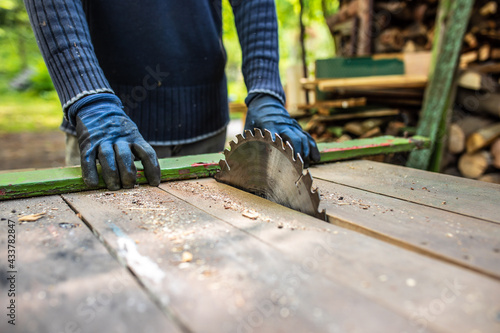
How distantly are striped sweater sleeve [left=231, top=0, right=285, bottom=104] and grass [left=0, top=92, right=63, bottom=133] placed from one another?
8510 mm

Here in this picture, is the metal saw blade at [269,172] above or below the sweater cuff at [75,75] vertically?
below

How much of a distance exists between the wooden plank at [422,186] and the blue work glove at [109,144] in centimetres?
66

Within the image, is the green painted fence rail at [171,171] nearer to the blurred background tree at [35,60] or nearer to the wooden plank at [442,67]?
the wooden plank at [442,67]

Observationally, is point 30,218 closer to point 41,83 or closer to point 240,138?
point 240,138

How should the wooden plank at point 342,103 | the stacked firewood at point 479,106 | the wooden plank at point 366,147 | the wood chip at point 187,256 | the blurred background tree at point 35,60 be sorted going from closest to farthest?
1. the wood chip at point 187,256
2. the wooden plank at point 366,147
3. the stacked firewood at point 479,106
4. the wooden plank at point 342,103
5. the blurred background tree at point 35,60

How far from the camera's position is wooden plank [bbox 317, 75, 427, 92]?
3.86 m

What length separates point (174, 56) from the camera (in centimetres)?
197

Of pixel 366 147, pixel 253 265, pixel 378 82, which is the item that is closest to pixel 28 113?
pixel 378 82

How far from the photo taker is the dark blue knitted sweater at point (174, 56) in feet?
6.06

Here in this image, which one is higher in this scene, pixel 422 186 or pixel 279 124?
pixel 279 124

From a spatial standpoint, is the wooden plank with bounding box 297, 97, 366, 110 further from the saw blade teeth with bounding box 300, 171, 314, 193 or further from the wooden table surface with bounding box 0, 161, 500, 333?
the saw blade teeth with bounding box 300, 171, 314, 193

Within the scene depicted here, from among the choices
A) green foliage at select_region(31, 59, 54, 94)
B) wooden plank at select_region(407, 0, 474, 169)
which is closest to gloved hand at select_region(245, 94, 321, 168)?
wooden plank at select_region(407, 0, 474, 169)

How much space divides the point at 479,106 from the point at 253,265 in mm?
3625

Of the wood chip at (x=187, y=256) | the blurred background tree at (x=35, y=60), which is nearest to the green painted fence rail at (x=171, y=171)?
the wood chip at (x=187, y=256)
